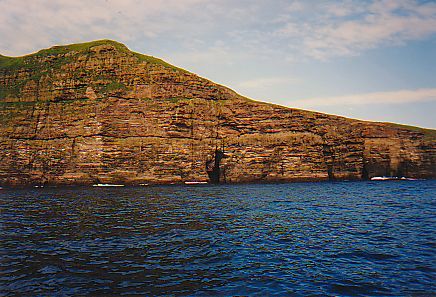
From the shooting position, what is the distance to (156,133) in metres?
80.4

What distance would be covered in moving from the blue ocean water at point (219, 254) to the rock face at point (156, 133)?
50.6 meters

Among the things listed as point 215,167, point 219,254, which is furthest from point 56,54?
point 219,254

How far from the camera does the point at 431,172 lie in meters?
88.6

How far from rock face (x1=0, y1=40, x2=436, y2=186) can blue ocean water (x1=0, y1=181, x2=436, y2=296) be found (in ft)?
166

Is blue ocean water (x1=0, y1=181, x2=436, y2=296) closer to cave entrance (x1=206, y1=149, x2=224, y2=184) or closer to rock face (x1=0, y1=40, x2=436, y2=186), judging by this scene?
rock face (x1=0, y1=40, x2=436, y2=186)

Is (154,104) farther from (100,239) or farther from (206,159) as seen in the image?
A: (100,239)

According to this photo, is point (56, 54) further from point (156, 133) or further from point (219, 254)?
point (219, 254)

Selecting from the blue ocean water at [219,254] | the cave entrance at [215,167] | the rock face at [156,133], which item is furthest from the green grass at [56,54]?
the blue ocean water at [219,254]

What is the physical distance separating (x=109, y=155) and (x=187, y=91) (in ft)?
97.0

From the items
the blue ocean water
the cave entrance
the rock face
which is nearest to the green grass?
the rock face

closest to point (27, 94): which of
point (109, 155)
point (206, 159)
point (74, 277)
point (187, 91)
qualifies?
point (109, 155)

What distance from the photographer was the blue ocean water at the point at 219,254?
36.7 feet

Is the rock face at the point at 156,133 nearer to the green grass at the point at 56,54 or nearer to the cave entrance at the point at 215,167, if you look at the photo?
the cave entrance at the point at 215,167

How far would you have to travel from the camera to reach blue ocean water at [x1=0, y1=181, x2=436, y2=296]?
1119 centimetres
